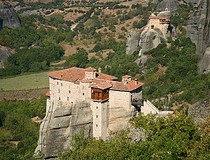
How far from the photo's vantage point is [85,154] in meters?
36.4

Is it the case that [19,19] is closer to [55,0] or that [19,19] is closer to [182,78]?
[55,0]

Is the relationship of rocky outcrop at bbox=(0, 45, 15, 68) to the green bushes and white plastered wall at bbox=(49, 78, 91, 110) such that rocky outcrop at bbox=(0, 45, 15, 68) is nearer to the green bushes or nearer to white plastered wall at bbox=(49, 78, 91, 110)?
white plastered wall at bbox=(49, 78, 91, 110)

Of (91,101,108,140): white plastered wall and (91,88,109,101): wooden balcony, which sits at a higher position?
(91,88,109,101): wooden balcony

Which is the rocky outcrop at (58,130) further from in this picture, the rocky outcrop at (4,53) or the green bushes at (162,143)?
the rocky outcrop at (4,53)

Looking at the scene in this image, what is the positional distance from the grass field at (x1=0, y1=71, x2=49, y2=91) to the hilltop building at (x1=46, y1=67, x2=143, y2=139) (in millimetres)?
32448

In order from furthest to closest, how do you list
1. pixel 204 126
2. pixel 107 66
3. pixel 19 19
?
pixel 19 19 → pixel 107 66 → pixel 204 126

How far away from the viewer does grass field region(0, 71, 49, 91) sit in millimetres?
76938

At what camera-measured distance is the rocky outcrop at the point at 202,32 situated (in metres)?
58.4

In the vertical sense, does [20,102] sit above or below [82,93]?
below

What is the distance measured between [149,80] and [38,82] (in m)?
22.7

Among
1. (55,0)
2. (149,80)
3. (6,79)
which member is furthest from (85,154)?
(55,0)

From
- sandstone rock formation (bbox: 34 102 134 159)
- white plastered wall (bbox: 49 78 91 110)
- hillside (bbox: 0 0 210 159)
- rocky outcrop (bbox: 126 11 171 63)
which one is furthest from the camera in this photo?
rocky outcrop (bbox: 126 11 171 63)

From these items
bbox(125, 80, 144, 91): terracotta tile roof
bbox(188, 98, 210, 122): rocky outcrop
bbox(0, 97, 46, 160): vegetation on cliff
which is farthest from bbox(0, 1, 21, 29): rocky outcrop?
bbox(188, 98, 210, 122): rocky outcrop

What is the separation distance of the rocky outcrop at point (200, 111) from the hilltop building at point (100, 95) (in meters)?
7.04
